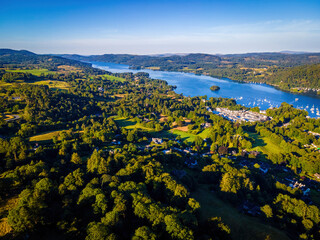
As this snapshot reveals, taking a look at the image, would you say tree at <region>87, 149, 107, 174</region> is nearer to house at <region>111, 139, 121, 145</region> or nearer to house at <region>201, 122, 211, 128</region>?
house at <region>111, 139, 121, 145</region>

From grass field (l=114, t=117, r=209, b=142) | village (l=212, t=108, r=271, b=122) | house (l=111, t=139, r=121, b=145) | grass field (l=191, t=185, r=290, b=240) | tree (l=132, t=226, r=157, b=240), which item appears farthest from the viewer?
village (l=212, t=108, r=271, b=122)

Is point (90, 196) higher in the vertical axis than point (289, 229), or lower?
higher

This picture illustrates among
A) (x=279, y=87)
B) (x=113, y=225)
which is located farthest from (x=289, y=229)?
(x=279, y=87)

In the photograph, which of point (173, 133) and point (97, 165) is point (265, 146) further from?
point (97, 165)

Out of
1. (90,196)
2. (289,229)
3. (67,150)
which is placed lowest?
(289,229)

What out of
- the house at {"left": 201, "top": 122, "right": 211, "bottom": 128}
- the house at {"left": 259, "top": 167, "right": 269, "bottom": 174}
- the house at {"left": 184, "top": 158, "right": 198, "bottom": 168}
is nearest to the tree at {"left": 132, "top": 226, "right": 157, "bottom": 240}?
the house at {"left": 184, "top": 158, "right": 198, "bottom": 168}

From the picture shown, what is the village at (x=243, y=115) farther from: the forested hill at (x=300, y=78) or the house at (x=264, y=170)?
the forested hill at (x=300, y=78)

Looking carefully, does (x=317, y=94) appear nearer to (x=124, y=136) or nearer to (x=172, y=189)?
(x=124, y=136)

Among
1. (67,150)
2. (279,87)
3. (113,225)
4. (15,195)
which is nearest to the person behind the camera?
(113,225)

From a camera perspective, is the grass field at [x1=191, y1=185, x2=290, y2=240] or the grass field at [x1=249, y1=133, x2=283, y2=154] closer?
the grass field at [x1=191, y1=185, x2=290, y2=240]
